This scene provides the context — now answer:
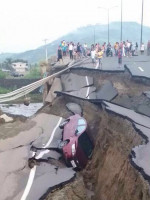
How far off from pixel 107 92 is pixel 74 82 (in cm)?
389

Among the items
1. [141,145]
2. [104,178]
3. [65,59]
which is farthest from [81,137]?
[65,59]

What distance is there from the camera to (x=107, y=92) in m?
23.1

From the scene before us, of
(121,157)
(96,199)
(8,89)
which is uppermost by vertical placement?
(121,157)

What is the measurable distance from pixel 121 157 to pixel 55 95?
14011 mm

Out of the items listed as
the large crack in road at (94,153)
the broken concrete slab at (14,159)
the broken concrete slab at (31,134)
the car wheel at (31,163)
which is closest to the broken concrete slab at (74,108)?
the large crack in road at (94,153)

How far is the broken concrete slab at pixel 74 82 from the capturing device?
2553cm

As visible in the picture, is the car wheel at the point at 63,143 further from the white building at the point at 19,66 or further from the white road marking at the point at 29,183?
the white building at the point at 19,66

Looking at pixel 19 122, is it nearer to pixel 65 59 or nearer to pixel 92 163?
pixel 92 163

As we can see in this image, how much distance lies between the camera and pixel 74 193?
37.1 ft

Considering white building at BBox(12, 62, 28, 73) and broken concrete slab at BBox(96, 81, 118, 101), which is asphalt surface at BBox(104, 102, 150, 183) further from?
white building at BBox(12, 62, 28, 73)

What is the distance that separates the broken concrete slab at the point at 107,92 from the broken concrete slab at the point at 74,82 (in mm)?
1699

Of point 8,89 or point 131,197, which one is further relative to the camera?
point 8,89

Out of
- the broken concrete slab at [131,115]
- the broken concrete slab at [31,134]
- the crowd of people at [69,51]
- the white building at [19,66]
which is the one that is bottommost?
the white building at [19,66]

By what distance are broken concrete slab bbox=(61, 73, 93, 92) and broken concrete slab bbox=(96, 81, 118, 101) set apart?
5.57 feet
